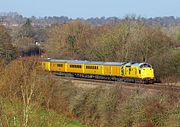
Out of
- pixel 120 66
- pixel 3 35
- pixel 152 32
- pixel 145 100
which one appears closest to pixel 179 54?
pixel 120 66

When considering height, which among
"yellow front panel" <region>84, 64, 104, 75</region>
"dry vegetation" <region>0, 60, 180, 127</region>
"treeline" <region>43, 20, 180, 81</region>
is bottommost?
"dry vegetation" <region>0, 60, 180, 127</region>

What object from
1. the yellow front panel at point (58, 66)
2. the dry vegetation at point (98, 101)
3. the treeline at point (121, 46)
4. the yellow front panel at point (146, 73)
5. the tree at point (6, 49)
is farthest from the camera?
the tree at point (6, 49)

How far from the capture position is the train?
4209cm

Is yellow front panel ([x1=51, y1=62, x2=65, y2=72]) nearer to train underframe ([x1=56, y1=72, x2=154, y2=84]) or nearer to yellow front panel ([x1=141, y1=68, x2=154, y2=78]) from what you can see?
train underframe ([x1=56, y1=72, x2=154, y2=84])

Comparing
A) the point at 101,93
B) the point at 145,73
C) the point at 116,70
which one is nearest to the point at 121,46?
the point at 116,70

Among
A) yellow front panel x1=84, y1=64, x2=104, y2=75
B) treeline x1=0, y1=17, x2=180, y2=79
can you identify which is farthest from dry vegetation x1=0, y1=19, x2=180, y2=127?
yellow front panel x1=84, y1=64, x2=104, y2=75

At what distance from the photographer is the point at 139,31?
2384 inches

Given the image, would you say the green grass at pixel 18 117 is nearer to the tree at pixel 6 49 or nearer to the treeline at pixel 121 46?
the treeline at pixel 121 46

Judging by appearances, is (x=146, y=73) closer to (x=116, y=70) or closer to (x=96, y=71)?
(x=116, y=70)

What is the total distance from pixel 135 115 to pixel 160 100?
200 cm

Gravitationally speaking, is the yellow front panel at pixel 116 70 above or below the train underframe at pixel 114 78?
above

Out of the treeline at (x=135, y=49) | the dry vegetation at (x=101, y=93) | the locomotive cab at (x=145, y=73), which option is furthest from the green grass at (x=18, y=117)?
the treeline at (x=135, y=49)

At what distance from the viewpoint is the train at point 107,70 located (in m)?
42.1

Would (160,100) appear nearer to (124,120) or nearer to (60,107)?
(124,120)
